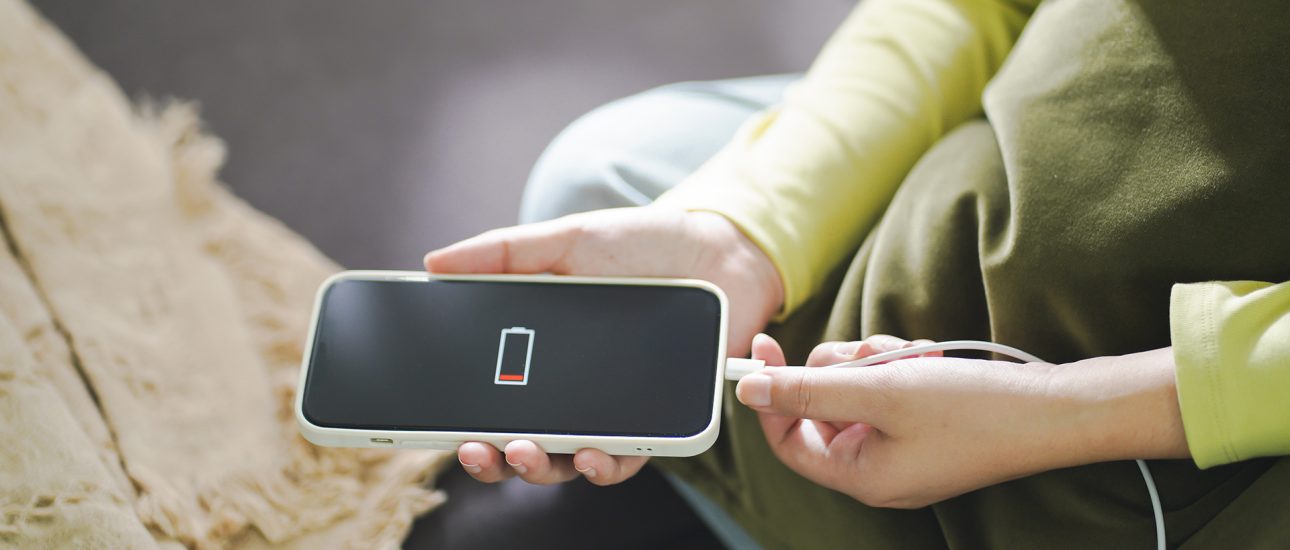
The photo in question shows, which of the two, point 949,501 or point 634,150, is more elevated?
point 634,150

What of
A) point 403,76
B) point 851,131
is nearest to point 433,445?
point 851,131

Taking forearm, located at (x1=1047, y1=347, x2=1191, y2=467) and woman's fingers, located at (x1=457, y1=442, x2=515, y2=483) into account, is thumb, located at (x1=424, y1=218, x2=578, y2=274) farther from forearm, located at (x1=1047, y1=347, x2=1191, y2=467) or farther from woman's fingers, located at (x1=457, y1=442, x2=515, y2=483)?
forearm, located at (x1=1047, y1=347, x2=1191, y2=467)

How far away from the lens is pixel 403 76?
110 cm

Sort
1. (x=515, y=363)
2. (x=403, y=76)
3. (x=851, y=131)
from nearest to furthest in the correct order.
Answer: (x=515, y=363) → (x=851, y=131) → (x=403, y=76)

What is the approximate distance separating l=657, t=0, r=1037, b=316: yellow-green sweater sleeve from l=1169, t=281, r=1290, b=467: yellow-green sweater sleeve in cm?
24

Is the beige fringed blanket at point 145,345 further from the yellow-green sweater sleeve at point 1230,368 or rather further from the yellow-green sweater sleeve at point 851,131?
the yellow-green sweater sleeve at point 1230,368

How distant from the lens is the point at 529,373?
603 millimetres

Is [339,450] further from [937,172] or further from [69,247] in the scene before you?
[937,172]

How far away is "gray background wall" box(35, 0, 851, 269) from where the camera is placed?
0.98 meters

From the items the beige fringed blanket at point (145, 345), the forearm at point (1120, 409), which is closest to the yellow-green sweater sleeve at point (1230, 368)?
the forearm at point (1120, 409)

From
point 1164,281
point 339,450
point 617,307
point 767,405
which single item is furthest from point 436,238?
point 1164,281

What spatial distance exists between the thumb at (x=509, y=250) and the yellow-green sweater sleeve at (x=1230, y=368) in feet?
1.19

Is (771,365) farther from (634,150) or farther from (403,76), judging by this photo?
(403,76)

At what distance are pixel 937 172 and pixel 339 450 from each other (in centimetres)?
48
